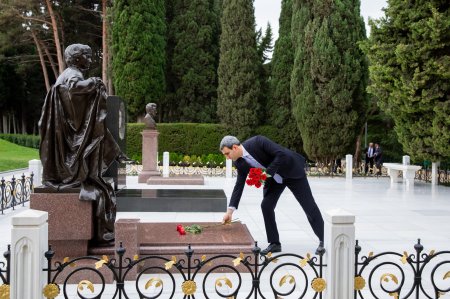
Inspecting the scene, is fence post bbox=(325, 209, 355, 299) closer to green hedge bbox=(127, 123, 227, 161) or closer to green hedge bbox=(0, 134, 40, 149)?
green hedge bbox=(127, 123, 227, 161)

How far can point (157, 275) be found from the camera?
19.6ft

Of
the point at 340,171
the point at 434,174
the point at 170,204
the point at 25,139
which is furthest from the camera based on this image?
the point at 25,139

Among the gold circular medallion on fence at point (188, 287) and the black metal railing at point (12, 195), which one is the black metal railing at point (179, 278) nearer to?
the gold circular medallion on fence at point (188, 287)

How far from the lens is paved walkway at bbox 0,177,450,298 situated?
798 centimetres

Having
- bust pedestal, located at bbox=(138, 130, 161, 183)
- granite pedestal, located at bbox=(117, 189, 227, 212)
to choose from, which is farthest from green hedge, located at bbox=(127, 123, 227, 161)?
granite pedestal, located at bbox=(117, 189, 227, 212)

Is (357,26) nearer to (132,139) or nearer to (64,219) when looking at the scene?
(132,139)

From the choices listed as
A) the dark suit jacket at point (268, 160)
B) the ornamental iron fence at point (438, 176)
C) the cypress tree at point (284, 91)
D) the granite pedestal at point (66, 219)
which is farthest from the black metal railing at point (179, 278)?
the cypress tree at point (284, 91)

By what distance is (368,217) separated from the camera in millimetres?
10656

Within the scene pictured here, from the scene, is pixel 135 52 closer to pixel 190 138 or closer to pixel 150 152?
pixel 190 138

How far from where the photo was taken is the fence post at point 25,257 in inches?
162

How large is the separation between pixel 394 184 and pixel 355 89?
6040 mm

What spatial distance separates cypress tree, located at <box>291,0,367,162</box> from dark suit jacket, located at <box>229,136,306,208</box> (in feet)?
54.1

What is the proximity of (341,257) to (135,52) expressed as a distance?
25.6m

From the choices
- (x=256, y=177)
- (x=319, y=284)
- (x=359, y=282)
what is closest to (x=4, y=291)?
(x=319, y=284)
